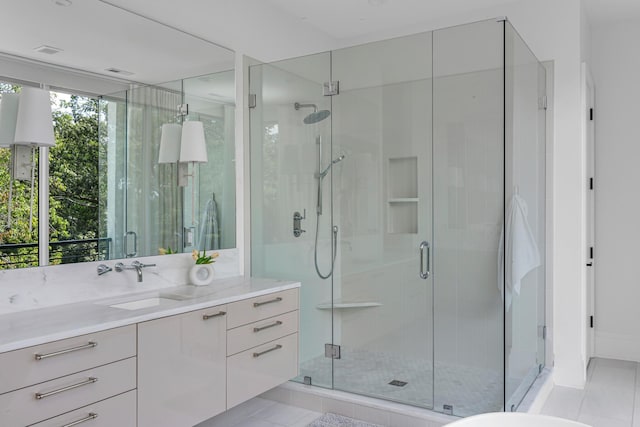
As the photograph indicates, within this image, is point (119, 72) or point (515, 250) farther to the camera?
point (515, 250)

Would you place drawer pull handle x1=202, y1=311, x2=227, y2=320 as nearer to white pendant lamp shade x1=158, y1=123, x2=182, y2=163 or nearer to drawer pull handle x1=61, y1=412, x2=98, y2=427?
drawer pull handle x1=61, y1=412, x2=98, y2=427

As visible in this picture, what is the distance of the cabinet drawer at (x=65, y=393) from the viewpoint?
65.2 inches

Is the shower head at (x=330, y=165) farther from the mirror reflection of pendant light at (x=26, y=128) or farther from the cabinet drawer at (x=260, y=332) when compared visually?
the mirror reflection of pendant light at (x=26, y=128)

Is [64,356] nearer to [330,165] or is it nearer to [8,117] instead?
[8,117]

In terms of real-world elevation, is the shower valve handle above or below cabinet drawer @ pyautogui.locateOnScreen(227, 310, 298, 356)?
above

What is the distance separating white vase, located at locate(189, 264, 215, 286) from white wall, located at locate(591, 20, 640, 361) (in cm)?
327

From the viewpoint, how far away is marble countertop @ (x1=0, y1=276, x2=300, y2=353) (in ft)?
5.81

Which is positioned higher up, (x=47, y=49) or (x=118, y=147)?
(x=47, y=49)

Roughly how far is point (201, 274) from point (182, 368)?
0.76 meters

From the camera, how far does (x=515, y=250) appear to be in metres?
2.81

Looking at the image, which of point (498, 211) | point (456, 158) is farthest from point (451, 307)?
point (456, 158)

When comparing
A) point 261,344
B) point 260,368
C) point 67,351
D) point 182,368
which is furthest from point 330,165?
point 67,351

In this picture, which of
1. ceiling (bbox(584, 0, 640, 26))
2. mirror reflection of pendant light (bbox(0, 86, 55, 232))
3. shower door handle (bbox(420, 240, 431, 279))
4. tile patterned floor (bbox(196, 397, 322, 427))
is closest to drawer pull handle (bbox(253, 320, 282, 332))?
tile patterned floor (bbox(196, 397, 322, 427))

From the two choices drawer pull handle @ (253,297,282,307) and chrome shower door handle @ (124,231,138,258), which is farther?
drawer pull handle @ (253,297,282,307)
